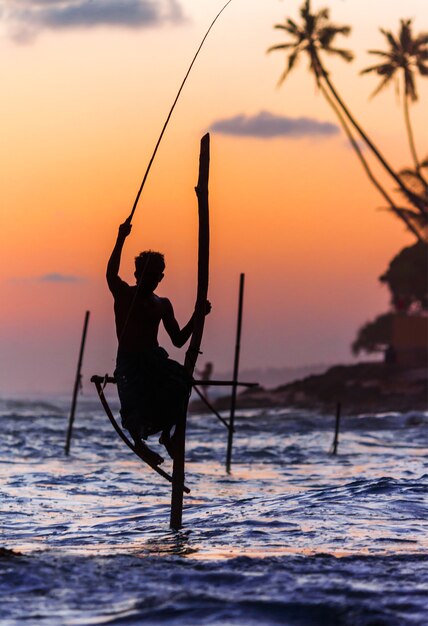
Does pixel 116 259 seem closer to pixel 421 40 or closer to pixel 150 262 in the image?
pixel 150 262

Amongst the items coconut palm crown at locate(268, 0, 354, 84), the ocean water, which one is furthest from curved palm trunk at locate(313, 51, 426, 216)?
the ocean water

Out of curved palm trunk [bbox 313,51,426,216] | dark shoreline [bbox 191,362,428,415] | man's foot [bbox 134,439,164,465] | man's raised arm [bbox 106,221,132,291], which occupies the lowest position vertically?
man's foot [bbox 134,439,164,465]

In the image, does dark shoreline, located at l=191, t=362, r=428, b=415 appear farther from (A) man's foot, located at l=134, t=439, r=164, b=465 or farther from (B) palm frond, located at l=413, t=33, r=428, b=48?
(A) man's foot, located at l=134, t=439, r=164, b=465

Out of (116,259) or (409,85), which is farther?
(409,85)

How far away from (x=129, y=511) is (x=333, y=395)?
49.5m

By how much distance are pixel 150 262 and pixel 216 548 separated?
8.57 ft

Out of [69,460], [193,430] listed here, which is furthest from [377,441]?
[69,460]

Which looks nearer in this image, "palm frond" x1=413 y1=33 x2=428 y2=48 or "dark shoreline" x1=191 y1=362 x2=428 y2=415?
"dark shoreline" x1=191 y1=362 x2=428 y2=415

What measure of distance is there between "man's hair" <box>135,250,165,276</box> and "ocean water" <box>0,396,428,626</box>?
2.48 metres

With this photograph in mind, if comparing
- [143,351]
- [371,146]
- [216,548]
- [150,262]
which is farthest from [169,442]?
[371,146]

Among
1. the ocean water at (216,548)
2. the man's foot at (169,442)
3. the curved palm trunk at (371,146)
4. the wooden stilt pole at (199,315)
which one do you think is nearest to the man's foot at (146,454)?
the man's foot at (169,442)

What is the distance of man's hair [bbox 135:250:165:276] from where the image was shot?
10.6 meters

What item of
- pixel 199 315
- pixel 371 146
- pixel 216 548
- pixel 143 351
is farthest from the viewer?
pixel 371 146

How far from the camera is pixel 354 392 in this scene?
63.1m
